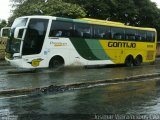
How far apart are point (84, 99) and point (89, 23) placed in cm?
1300

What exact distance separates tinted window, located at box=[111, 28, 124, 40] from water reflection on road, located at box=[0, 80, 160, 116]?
12.3 metres

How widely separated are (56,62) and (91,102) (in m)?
11.2

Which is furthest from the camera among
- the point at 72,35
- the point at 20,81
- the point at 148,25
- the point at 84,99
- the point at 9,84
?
the point at 148,25

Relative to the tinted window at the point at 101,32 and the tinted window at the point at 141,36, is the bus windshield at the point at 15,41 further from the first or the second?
the tinted window at the point at 141,36

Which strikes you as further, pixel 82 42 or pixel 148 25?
pixel 148 25

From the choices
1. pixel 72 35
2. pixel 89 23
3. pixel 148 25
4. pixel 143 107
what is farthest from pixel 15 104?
pixel 148 25

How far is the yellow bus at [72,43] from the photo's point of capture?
65.8ft

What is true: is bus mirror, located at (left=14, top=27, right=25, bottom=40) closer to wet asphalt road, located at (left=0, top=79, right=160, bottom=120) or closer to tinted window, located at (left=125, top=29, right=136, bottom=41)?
wet asphalt road, located at (left=0, top=79, right=160, bottom=120)

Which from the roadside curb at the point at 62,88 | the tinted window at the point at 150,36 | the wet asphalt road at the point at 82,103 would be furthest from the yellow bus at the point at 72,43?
the wet asphalt road at the point at 82,103

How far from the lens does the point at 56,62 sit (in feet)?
70.8

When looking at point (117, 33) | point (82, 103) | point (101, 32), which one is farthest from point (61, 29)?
point (82, 103)

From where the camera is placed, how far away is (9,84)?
14.1 meters

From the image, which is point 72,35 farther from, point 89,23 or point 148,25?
point 148,25

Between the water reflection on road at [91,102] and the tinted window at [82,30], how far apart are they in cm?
951
